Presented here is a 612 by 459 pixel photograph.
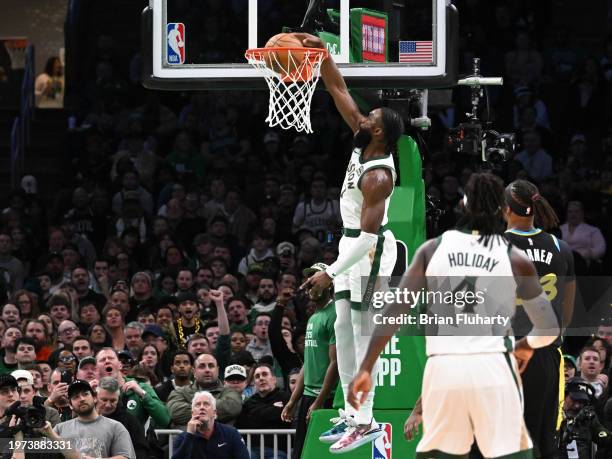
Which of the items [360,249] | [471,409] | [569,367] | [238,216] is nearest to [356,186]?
[360,249]

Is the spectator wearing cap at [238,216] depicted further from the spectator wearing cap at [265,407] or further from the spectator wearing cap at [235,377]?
the spectator wearing cap at [265,407]

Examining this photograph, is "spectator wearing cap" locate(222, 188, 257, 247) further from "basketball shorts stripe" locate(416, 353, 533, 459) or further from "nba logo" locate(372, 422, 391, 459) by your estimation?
"basketball shorts stripe" locate(416, 353, 533, 459)

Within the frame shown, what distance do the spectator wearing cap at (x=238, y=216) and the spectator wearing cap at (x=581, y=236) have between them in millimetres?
4070

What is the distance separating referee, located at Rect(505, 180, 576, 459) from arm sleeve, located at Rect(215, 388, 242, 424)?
427 centimetres

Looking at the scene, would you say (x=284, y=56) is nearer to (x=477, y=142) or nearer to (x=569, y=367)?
(x=477, y=142)

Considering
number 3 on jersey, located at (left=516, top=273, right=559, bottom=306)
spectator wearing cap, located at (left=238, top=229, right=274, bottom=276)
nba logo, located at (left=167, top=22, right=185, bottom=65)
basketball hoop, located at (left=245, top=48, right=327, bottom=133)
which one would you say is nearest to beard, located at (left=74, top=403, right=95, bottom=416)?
nba logo, located at (left=167, top=22, right=185, bottom=65)

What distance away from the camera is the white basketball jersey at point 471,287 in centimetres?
827

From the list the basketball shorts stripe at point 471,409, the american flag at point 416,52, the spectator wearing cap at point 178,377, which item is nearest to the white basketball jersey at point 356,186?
the american flag at point 416,52

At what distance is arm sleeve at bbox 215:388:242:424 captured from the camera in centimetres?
1360

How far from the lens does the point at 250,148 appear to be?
21.2 m

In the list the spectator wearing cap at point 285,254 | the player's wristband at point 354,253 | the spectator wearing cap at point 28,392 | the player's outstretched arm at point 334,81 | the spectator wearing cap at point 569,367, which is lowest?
the spectator wearing cap at point 28,392

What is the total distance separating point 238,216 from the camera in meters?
19.4

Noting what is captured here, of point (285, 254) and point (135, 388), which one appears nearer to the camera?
point (135, 388)

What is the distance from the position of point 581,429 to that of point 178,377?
155 inches
